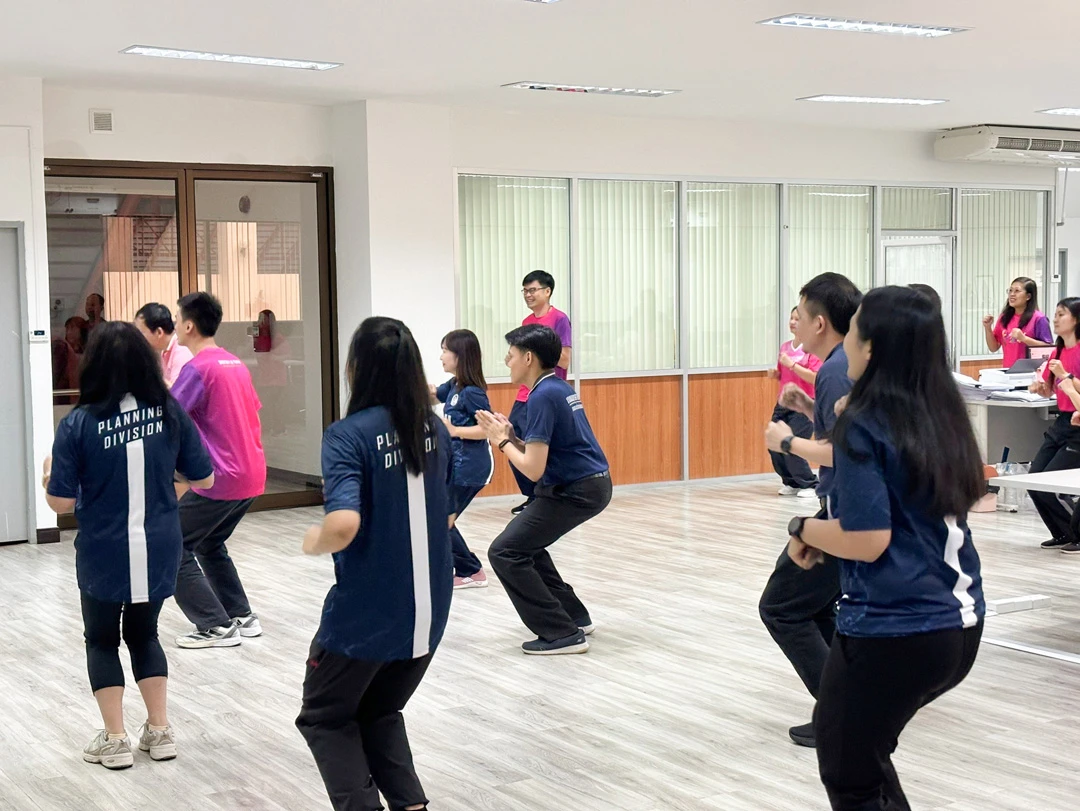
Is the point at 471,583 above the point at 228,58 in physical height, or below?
below

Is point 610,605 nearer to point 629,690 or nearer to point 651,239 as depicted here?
point 629,690

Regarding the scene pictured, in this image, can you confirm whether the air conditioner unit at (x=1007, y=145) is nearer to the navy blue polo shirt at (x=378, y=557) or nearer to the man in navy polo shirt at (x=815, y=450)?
the man in navy polo shirt at (x=815, y=450)

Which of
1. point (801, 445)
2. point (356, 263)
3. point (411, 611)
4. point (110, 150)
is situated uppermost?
point (110, 150)

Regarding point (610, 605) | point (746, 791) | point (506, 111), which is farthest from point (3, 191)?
point (746, 791)

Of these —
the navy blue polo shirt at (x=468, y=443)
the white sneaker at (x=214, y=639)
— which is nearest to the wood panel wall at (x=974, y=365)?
the navy blue polo shirt at (x=468, y=443)

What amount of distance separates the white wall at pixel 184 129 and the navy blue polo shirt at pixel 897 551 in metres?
7.38

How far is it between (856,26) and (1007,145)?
201 inches

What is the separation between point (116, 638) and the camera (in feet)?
13.2

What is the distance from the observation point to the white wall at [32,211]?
27.0ft

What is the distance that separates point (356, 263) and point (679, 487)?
3.23 m

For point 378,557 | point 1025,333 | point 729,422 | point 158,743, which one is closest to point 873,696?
point 378,557

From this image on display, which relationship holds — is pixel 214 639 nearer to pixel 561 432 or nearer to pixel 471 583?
pixel 471 583

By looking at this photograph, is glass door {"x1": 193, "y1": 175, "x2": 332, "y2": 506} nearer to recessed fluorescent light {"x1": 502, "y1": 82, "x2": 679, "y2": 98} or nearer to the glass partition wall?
the glass partition wall

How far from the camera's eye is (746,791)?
3.88 meters
